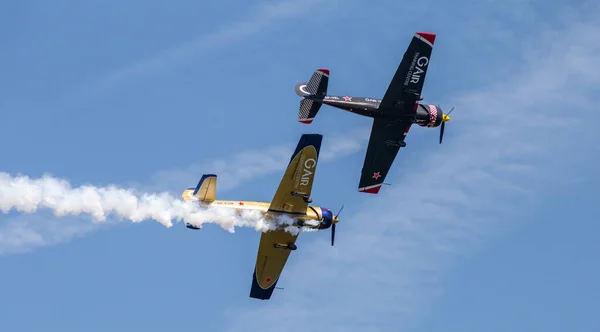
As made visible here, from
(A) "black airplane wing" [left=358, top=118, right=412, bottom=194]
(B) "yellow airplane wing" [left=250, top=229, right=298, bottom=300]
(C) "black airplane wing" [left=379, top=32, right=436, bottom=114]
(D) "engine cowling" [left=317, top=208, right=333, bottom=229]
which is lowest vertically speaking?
(B) "yellow airplane wing" [left=250, top=229, right=298, bottom=300]

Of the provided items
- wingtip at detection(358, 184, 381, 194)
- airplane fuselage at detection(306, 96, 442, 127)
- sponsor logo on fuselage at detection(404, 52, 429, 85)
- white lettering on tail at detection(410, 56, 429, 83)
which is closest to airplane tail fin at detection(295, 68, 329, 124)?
airplane fuselage at detection(306, 96, 442, 127)

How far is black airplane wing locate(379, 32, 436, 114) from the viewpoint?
62.3 metres

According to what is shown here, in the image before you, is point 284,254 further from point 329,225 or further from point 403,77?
point 403,77

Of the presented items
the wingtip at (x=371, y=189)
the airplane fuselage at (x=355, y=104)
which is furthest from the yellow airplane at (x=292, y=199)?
the wingtip at (x=371, y=189)

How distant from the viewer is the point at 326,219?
6012 centimetres

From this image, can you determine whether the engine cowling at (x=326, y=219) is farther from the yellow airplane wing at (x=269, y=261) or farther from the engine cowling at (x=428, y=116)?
the engine cowling at (x=428, y=116)

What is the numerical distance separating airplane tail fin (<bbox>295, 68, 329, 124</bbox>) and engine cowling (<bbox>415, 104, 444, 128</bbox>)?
514cm

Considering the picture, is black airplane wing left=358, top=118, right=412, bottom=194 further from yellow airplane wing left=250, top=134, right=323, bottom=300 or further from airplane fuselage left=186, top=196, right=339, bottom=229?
yellow airplane wing left=250, top=134, right=323, bottom=300

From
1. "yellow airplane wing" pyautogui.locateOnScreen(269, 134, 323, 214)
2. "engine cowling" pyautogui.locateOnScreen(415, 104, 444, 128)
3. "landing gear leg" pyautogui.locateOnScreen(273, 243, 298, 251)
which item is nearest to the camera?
"yellow airplane wing" pyautogui.locateOnScreen(269, 134, 323, 214)

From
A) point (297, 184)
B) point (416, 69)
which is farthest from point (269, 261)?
point (416, 69)

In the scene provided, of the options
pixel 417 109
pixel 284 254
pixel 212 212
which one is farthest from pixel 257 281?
pixel 417 109

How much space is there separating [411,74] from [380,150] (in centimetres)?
580

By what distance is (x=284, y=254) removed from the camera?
62.5 metres

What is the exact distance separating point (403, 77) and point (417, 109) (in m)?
2.46
